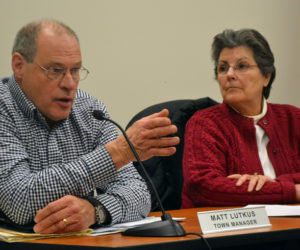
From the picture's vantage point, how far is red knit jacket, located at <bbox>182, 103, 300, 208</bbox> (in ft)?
7.19

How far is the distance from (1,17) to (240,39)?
1241 millimetres

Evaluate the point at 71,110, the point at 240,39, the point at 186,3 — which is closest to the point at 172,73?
the point at 186,3

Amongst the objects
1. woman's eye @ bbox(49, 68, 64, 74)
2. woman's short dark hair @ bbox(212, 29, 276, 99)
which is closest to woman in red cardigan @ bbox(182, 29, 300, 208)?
woman's short dark hair @ bbox(212, 29, 276, 99)

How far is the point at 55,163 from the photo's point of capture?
183 cm

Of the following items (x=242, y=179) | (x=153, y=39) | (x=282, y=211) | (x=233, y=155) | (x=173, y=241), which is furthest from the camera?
(x=153, y=39)

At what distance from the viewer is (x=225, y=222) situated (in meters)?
1.42

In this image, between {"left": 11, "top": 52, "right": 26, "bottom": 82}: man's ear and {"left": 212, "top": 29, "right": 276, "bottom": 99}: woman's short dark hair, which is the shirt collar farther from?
{"left": 11, "top": 52, "right": 26, "bottom": 82}: man's ear

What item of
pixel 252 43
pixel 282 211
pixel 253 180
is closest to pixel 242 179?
pixel 253 180

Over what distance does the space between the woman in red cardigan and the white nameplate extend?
2.23 ft

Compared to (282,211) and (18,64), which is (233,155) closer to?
(282,211)

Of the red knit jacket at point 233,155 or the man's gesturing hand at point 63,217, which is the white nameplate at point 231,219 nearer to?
the man's gesturing hand at point 63,217

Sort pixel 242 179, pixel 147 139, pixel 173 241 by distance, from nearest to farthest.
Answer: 1. pixel 173 241
2. pixel 147 139
3. pixel 242 179

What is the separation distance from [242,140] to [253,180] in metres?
0.30

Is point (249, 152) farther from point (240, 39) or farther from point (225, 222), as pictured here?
point (225, 222)
